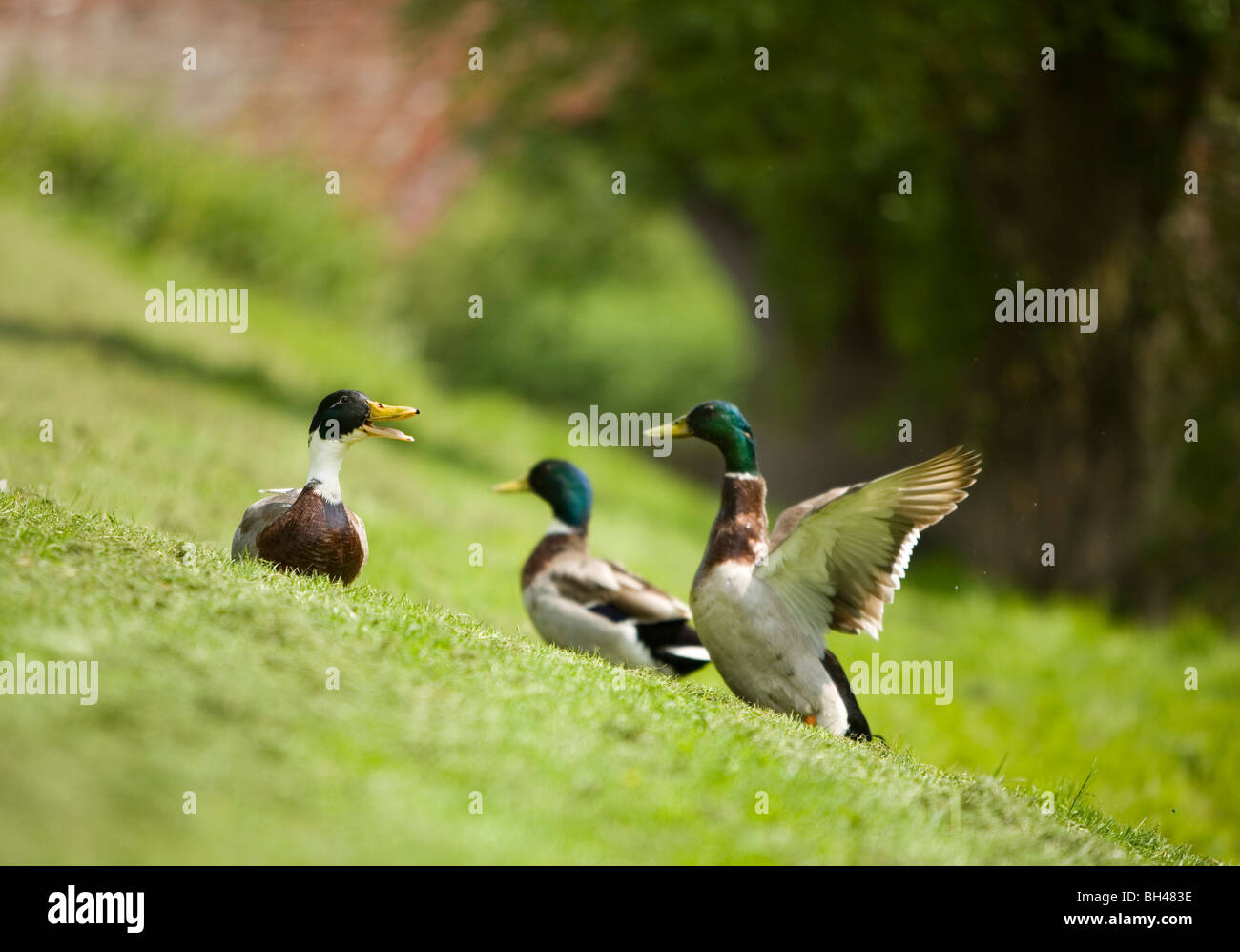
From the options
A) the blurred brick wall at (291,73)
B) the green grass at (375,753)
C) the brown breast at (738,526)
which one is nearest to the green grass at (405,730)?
the green grass at (375,753)

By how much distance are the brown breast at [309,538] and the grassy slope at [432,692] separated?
0.19m

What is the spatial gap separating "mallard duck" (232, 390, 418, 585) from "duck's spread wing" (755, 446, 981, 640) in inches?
63.7

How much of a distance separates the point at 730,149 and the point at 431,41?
3.45 m

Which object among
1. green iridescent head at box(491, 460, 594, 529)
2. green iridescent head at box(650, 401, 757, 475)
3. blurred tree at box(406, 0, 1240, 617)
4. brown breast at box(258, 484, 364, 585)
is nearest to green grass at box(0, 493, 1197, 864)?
brown breast at box(258, 484, 364, 585)

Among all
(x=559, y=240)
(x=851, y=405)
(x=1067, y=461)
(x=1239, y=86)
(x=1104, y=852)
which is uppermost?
(x=559, y=240)

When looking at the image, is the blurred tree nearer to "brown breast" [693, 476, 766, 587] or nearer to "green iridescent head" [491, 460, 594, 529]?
"green iridescent head" [491, 460, 594, 529]

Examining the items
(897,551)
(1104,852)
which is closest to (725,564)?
(897,551)

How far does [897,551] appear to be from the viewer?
5.25m

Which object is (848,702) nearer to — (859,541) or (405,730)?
(859,541)

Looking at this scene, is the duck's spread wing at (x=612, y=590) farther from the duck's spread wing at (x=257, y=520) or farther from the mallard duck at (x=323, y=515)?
the duck's spread wing at (x=257, y=520)

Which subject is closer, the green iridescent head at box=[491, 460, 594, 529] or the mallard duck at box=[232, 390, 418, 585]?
the mallard duck at box=[232, 390, 418, 585]

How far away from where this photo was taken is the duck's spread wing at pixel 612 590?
21.1ft

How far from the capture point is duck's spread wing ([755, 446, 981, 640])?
5117 mm
